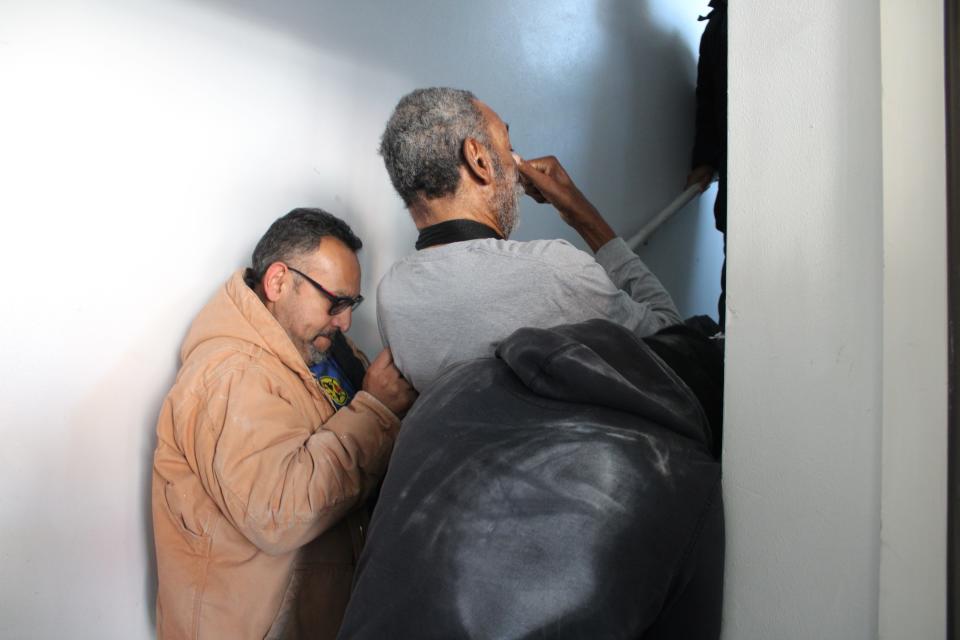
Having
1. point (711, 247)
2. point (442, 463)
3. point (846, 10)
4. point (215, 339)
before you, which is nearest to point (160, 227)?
point (215, 339)

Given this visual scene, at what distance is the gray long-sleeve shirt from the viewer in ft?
3.92

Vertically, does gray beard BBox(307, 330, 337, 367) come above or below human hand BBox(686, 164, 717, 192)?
below

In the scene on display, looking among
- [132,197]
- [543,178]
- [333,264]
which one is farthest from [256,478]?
[543,178]

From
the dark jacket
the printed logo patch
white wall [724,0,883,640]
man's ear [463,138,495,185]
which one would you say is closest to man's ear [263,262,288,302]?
the printed logo patch

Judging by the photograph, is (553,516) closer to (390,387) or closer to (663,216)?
(390,387)

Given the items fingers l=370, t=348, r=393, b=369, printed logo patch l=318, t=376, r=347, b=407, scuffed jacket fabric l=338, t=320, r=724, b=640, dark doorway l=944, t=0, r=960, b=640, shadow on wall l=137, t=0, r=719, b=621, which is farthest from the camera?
shadow on wall l=137, t=0, r=719, b=621

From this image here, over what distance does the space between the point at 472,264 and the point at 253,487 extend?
58 centimetres

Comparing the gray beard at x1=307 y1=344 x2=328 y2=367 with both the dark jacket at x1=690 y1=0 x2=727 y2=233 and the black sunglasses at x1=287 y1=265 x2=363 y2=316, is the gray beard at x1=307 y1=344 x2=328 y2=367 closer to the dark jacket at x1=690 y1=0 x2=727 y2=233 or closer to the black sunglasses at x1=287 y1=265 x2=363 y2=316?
the black sunglasses at x1=287 y1=265 x2=363 y2=316

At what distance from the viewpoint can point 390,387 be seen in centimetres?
150

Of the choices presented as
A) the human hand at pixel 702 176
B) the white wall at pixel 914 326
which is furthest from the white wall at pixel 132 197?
the white wall at pixel 914 326

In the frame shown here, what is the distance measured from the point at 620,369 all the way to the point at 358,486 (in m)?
→ 0.71

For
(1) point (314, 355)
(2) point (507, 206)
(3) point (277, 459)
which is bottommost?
(3) point (277, 459)

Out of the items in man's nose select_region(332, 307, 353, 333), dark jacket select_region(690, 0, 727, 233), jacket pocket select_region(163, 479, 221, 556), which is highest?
dark jacket select_region(690, 0, 727, 233)

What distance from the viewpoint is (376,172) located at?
83.8 inches
